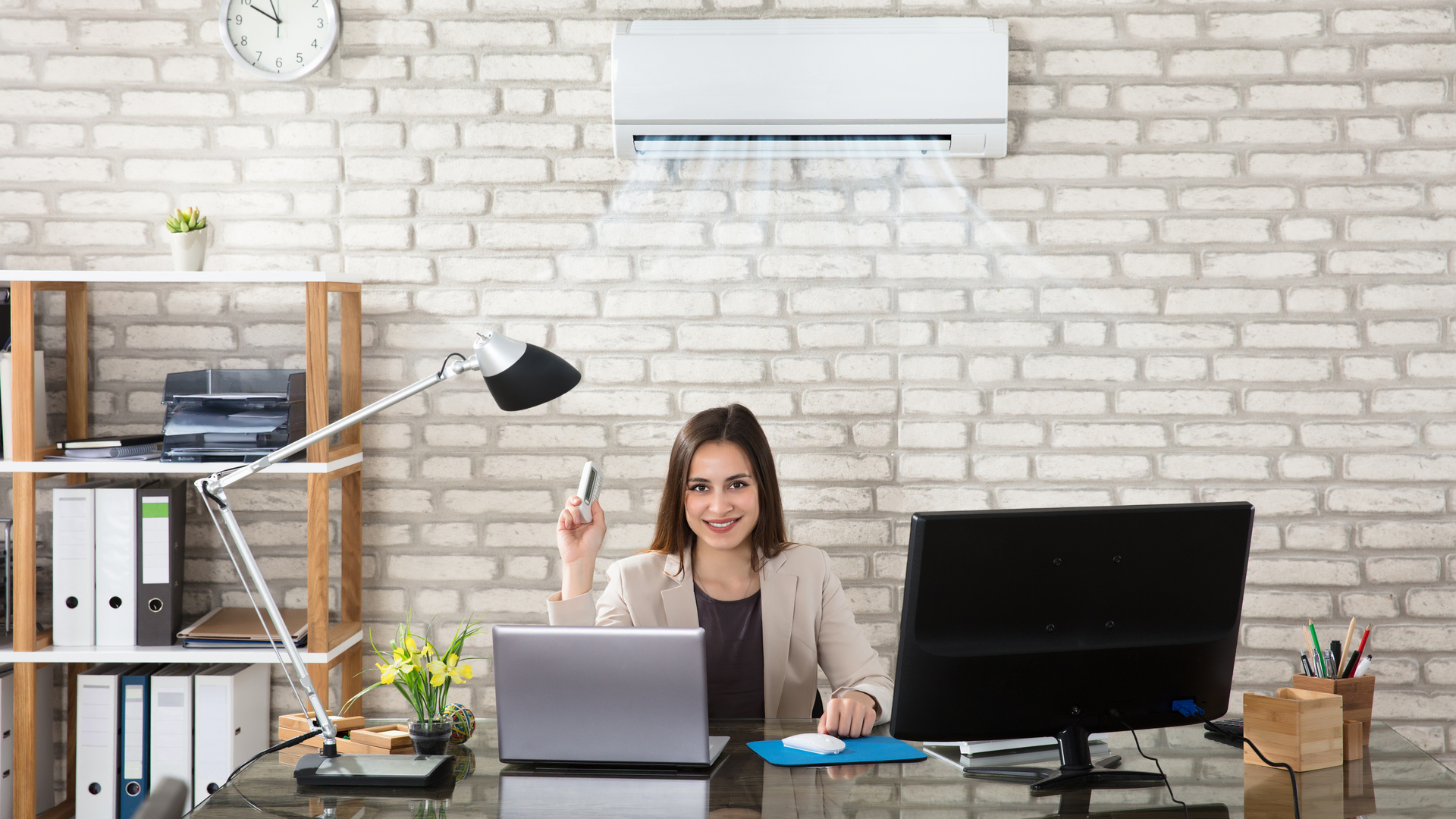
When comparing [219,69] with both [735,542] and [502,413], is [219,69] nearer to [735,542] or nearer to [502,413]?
[502,413]

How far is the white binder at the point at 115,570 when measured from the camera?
8.09 ft

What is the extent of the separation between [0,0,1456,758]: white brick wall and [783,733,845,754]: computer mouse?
107 centimetres

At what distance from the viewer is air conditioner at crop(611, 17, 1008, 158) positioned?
2555 millimetres

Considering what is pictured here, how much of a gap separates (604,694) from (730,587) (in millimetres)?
742

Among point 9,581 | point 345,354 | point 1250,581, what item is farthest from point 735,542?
point 9,581

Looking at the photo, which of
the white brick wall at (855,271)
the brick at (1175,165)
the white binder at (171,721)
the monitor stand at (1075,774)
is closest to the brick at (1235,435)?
the white brick wall at (855,271)

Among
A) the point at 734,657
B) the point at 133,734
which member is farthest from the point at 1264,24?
the point at 133,734

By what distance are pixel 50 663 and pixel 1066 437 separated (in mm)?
2650

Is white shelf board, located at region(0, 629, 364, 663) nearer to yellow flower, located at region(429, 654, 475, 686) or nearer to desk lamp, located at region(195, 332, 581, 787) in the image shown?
desk lamp, located at region(195, 332, 581, 787)

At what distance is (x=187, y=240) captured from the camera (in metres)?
2.53

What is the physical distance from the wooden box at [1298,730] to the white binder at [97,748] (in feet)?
7.90

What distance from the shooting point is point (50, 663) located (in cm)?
273

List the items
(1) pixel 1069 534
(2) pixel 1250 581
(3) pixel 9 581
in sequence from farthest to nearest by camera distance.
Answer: (2) pixel 1250 581, (3) pixel 9 581, (1) pixel 1069 534

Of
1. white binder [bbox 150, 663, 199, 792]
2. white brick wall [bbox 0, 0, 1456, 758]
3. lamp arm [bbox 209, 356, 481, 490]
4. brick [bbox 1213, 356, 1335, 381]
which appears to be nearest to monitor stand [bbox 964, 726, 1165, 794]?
lamp arm [bbox 209, 356, 481, 490]
